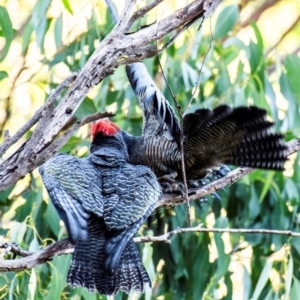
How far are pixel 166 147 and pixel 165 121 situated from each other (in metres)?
0.09

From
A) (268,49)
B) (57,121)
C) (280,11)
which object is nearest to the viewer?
(57,121)

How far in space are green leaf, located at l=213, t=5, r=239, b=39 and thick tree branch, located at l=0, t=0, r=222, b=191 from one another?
Result: 1535mm

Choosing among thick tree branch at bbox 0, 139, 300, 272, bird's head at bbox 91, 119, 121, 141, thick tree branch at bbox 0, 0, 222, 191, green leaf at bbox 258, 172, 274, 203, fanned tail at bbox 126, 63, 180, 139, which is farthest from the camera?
green leaf at bbox 258, 172, 274, 203

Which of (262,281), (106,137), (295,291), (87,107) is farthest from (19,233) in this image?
(295,291)

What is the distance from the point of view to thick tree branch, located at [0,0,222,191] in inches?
78.5

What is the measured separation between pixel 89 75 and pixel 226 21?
1.75 meters

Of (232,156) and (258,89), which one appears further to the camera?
(258,89)

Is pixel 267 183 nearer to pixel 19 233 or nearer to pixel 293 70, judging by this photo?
pixel 293 70

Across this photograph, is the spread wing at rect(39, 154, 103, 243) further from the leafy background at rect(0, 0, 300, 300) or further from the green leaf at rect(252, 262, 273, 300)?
the green leaf at rect(252, 262, 273, 300)

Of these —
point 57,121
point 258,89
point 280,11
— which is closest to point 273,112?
point 258,89

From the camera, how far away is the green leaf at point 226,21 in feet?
11.9

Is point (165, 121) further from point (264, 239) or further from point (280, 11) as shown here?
point (280, 11)

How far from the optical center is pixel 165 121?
272 cm

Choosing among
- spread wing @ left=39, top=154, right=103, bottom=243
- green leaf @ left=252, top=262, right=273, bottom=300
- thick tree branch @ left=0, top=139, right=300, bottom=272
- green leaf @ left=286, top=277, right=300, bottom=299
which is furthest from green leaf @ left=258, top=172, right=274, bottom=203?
spread wing @ left=39, top=154, right=103, bottom=243
